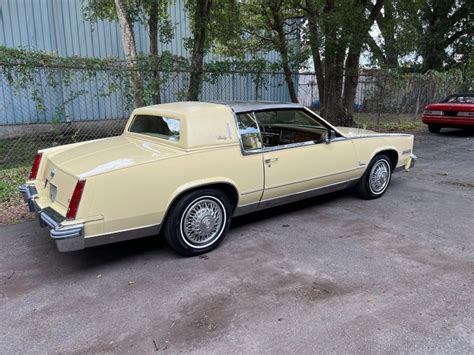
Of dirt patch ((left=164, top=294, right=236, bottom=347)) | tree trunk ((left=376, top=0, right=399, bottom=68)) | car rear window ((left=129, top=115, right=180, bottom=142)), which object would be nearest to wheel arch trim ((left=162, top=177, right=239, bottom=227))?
car rear window ((left=129, top=115, right=180, bottom=142))

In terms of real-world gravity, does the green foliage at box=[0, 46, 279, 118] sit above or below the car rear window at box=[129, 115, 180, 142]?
above

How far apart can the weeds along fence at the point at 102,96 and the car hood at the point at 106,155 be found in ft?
12.0

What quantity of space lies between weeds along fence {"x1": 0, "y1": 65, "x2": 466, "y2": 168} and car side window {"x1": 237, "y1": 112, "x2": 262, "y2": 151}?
4.17 m

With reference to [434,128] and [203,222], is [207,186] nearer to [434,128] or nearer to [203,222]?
[203,222]

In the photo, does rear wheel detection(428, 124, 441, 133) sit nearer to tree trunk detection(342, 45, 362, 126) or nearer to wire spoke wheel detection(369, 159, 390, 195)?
tree trunk detection(342, 45, 362, 126)

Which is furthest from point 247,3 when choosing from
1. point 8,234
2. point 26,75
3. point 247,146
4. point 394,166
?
point 8,234

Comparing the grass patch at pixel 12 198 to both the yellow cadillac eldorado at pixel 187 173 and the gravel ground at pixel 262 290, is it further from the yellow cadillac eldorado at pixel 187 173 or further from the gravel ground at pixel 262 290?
the yellow cadillac eldorado at pixel 187 173

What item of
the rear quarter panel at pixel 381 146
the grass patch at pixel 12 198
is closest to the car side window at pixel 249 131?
the rear quarter panel at pixel 381 146

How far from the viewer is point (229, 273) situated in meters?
3.74

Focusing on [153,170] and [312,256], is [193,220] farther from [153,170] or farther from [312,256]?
[312,256]

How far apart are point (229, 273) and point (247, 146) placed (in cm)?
142

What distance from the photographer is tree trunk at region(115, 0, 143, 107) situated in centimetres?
822

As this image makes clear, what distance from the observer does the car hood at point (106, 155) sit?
3617 mm

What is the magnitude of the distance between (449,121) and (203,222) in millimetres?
10901
